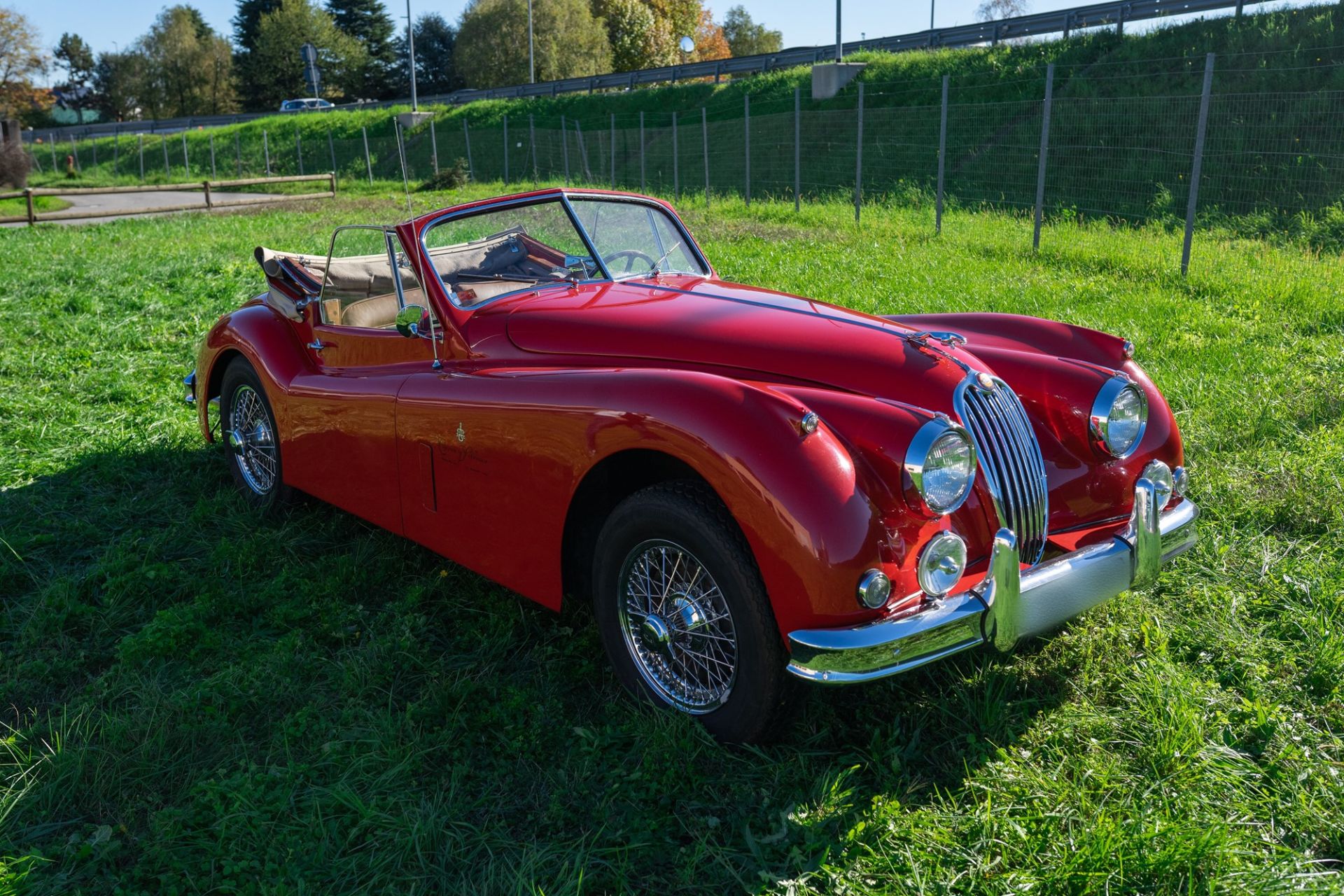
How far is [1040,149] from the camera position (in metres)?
10.1

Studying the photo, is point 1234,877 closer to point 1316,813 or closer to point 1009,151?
point 1316,813

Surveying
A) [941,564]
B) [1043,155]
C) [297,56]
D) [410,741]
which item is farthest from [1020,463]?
[297,56]

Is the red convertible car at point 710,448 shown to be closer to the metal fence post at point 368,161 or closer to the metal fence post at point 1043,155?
the metal fence post at point 1043,155

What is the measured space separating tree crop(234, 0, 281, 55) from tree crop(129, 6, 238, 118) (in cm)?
128

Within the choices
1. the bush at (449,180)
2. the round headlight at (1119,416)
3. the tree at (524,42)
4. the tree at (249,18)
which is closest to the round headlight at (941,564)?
the round headlight at (1119,416)

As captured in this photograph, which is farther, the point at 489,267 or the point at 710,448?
the point at 489,267

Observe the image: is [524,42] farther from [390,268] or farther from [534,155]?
[390,268]

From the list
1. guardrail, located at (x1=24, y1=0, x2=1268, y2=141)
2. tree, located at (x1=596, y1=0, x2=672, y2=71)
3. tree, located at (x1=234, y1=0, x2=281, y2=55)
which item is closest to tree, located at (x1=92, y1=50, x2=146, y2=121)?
tree, located at (x1=234, y1=0, x2=281, y2=55)

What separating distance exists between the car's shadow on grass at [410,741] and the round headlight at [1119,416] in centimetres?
79

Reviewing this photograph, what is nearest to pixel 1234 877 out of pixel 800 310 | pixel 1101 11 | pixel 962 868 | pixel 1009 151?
pixel 962 868

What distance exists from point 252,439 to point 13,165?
106 feet

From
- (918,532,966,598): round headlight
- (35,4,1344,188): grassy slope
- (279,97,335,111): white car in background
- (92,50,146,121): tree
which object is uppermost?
(92,50,146,121): tree

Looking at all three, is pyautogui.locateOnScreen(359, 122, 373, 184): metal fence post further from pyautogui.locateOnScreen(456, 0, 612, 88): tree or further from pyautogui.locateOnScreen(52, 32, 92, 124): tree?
pyautogui.locateOnScreen(52, 32, 92, 124): tree

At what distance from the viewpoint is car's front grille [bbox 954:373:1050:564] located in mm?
2971
